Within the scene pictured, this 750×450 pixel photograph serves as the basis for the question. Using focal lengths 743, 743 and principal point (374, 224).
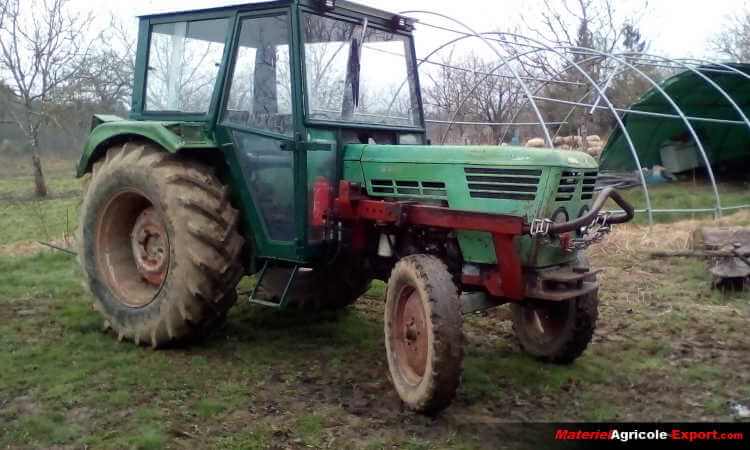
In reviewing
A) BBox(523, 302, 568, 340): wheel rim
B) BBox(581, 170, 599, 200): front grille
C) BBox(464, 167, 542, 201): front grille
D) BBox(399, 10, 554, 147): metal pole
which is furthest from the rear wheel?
BBox(399, 10, 554, 147): metal pole

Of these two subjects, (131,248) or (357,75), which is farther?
(131,248)

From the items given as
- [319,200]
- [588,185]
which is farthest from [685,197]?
[319,200]

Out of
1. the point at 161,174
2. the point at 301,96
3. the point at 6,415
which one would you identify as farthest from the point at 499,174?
the point at 6,415

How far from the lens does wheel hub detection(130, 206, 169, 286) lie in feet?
17.4

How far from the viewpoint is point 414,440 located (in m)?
3.76

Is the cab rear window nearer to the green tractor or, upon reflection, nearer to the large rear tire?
the green tractor

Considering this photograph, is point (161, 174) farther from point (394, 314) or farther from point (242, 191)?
point (394, 314)

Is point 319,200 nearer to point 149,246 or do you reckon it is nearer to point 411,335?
point 411,335

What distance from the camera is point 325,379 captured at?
4.70 m

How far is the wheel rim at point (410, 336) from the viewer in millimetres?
4195

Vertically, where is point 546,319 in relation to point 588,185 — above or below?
below

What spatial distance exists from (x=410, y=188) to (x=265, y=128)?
1073 millimetres

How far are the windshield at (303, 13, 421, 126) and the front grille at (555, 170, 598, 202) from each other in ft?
5.12

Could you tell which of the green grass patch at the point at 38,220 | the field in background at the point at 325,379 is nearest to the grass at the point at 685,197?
the field in background at the point at 325,379
